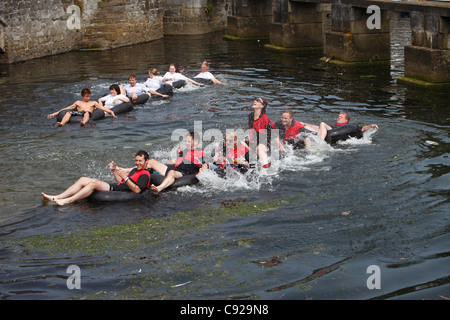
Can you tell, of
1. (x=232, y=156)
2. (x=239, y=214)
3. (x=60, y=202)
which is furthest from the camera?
(x=232, y=156)

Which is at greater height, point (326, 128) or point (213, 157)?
point (326, 128)

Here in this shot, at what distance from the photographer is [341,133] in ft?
41.1

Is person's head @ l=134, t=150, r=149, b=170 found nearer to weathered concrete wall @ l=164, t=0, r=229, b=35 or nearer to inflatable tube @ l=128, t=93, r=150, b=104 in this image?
inflatable tube @ l=128, t=93, r=150, b=104

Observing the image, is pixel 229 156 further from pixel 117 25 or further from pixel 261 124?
pixel 117 25

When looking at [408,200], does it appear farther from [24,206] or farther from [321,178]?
[24,206]

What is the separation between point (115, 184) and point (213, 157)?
1.98 meters

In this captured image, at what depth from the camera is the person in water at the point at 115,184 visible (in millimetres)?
9711

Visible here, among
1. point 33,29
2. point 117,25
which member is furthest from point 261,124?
point 117,25

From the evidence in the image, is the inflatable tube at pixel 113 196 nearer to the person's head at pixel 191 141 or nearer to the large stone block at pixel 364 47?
the person's head at pixel 191 141

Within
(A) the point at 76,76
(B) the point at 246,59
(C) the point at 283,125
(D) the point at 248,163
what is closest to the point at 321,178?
(D) the point at 248,163

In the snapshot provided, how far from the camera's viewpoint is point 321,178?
10609 millimetres

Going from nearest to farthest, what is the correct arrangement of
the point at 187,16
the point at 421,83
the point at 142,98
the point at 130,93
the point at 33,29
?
the point at 142,98
the point at 130,93
the point at 421,83
the point at 33,29
the point at 187,16

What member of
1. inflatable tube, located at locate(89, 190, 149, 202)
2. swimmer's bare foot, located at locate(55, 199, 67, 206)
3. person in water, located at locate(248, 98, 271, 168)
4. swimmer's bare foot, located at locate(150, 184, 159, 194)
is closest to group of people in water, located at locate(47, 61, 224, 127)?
person in water, located at locate(248, 98, 271, 168)

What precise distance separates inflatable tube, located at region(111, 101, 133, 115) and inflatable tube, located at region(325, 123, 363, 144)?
5.94 metres
